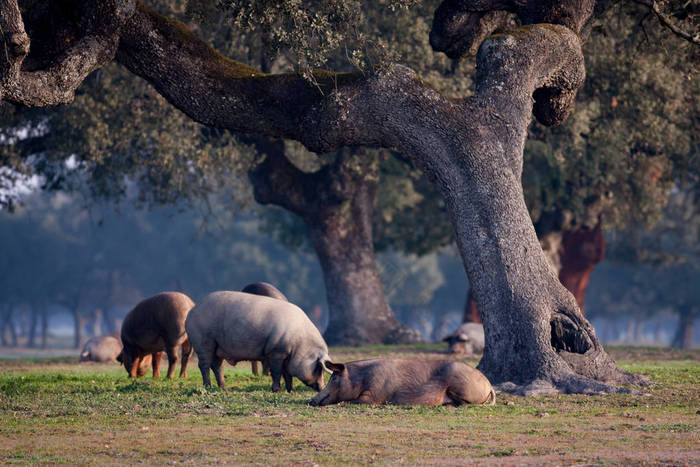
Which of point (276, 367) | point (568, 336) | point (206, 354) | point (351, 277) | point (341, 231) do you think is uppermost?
point (341, 231)

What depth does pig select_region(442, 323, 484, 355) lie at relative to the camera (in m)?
26.5

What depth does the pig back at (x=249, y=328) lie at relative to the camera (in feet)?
43.3

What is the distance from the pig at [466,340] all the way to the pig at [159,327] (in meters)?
11.9

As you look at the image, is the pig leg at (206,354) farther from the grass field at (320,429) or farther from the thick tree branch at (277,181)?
the thick tree branch at (277,181)

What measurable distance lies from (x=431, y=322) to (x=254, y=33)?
67.6 meters

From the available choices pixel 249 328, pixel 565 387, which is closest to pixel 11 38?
pixel 249 328

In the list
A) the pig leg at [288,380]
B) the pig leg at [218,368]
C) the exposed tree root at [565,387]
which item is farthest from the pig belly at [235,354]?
the exposed tree root at [565,387]

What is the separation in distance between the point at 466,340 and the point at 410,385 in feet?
51.1

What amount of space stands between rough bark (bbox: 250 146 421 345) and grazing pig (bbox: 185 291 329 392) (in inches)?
599

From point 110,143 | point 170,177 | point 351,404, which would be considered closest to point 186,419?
point 351,404

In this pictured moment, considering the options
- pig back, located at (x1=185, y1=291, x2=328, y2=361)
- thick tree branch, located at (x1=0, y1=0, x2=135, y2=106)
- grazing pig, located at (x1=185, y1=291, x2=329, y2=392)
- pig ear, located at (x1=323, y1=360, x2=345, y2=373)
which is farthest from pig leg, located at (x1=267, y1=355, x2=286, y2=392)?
thick tree branch, located at (x1=0, y1=0, x2=135, y2=106)

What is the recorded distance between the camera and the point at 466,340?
1057 inches

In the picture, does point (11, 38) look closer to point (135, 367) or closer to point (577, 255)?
point (135, 367)

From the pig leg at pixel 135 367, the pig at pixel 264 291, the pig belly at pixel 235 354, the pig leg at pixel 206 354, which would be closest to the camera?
the pig belly at pixel 235 354
